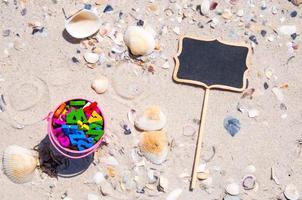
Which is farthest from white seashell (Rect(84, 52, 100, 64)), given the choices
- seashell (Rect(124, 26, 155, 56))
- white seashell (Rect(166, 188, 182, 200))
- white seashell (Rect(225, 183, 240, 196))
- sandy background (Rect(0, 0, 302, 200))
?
white seashell (Rect(225, 183, 240, 196))

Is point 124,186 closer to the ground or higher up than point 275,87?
closer to the ground

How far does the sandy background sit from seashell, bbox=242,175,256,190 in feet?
0.07

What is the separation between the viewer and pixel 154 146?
2.50m

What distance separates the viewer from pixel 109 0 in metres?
2.65

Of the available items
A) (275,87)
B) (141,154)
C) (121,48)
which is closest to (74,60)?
(121,48)

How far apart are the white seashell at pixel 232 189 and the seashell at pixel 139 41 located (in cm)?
77

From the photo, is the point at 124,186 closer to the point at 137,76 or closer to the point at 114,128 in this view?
the point at 114,128

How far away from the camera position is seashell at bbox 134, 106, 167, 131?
8.28 ft

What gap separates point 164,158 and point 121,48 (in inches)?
23.3

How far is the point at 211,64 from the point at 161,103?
12.5 inches

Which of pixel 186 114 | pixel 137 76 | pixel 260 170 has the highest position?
pixel 137 76

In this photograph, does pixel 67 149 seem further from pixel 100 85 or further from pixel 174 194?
pixel 174 194

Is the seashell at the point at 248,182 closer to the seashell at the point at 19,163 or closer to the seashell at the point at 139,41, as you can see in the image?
the seashell at the point at 139,41

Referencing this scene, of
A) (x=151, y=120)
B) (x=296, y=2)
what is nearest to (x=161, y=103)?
(x=151, y=120)
